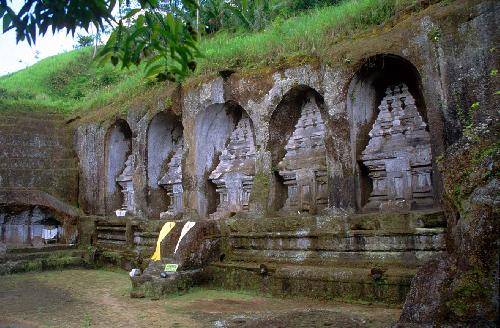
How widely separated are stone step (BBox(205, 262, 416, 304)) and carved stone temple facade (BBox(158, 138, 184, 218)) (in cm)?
400

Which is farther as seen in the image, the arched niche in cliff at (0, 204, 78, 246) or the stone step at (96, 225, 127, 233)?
the arched niche in cliff at (0, 204, 78, 246)

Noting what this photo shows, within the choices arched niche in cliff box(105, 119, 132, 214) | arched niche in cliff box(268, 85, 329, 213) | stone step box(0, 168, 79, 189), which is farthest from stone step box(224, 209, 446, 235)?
stone step box(0, 168, 79, 189)

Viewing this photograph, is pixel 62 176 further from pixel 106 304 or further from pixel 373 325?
pixel 373 325

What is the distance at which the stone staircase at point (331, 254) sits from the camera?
6012 mm

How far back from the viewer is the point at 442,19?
6.64 metres

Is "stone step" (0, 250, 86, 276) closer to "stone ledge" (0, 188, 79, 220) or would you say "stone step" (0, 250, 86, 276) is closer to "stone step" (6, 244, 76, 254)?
"stone step" (6, 244, 76, 254)

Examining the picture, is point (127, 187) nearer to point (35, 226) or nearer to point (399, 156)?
point (35, 226)

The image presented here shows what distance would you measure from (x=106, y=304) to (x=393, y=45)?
5637mm

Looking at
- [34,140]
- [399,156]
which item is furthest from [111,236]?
[399,156]

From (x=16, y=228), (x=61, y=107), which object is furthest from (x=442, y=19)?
(x=61, y=107)

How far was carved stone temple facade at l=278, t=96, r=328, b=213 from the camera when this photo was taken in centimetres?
867

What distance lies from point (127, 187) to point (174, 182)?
2.07m

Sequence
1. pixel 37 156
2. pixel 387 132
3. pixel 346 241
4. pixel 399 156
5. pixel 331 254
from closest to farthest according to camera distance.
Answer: pixel 346 241 < pixel 331 254 < pixel 399 156 < pixel 387 132 < pixel 37 156

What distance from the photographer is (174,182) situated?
11680 millimetres
